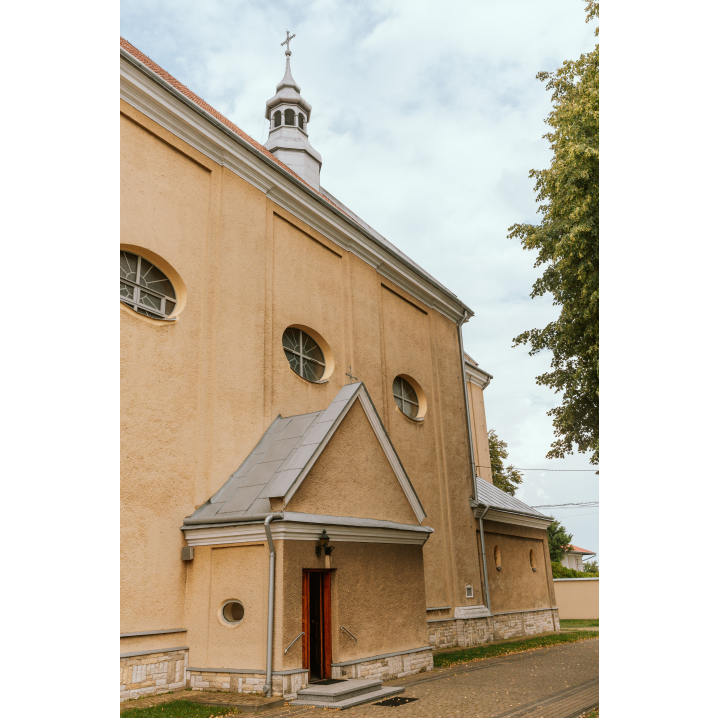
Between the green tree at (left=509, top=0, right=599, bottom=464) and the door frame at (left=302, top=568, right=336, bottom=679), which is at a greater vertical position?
the green tree at (left=509, top=0, right=599, bottom=464)

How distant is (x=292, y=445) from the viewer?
36.4ft

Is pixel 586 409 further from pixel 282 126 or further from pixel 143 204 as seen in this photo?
pixel 282 126

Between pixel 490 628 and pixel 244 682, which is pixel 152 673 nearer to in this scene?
pixel 244 682

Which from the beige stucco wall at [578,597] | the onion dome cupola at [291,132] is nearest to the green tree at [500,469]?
the beige stucco wall at [578,597]

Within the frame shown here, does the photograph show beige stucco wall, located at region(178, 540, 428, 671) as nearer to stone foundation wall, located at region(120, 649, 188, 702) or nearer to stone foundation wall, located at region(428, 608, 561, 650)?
stone foundation wall, located at region(120, 649, 188, 702)

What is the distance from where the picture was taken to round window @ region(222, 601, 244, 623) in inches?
379

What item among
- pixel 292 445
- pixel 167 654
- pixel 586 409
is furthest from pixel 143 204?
pixel 586 409

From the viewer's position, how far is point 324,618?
1012 centimetres

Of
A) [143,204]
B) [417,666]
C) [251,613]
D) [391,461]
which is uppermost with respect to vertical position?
[143,204]

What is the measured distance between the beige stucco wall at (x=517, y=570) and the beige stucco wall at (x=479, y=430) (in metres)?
3.68

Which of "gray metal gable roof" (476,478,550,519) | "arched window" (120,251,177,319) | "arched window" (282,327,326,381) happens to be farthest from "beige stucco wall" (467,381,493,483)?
"arched window" (120,251,177,319)

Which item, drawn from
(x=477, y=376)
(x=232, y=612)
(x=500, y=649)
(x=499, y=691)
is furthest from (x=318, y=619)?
(x=477, y=376)

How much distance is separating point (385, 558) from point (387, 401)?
5550 mm

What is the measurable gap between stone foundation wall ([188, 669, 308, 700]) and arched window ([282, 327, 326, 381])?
6219 millimetres
